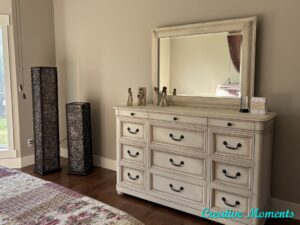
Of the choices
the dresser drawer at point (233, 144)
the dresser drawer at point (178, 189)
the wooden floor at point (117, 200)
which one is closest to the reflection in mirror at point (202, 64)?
the dresser drawer at point (233, 144)

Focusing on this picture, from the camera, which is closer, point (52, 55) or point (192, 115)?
point (192, 115)

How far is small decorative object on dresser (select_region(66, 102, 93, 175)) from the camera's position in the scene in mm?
3523

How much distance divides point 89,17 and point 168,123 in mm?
2050

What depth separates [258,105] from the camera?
2350 mm

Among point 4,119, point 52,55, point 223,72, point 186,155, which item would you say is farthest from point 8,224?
point 52,55

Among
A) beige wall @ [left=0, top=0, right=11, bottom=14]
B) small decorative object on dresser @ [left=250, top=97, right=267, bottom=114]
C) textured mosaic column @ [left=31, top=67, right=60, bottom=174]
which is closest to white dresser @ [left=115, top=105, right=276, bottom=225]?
small decorative object on dresser @ [left=250, top=97, right=267, bottom=114]

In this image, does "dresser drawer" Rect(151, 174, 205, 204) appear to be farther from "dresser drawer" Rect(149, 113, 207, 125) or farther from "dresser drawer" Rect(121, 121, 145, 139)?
"dresser drawer" Rect(149, 113, 207, 125)

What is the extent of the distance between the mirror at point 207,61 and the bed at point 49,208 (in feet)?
5.60

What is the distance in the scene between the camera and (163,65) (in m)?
3.11

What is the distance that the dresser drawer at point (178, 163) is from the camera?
2.46 m

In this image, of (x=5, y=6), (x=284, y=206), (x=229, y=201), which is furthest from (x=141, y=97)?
(x=5, y=6)

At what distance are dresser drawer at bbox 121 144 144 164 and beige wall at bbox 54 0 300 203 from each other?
799 millimetres

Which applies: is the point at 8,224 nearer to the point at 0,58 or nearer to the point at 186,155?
the point at 186,155

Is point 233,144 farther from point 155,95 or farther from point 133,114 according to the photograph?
point 155,95
